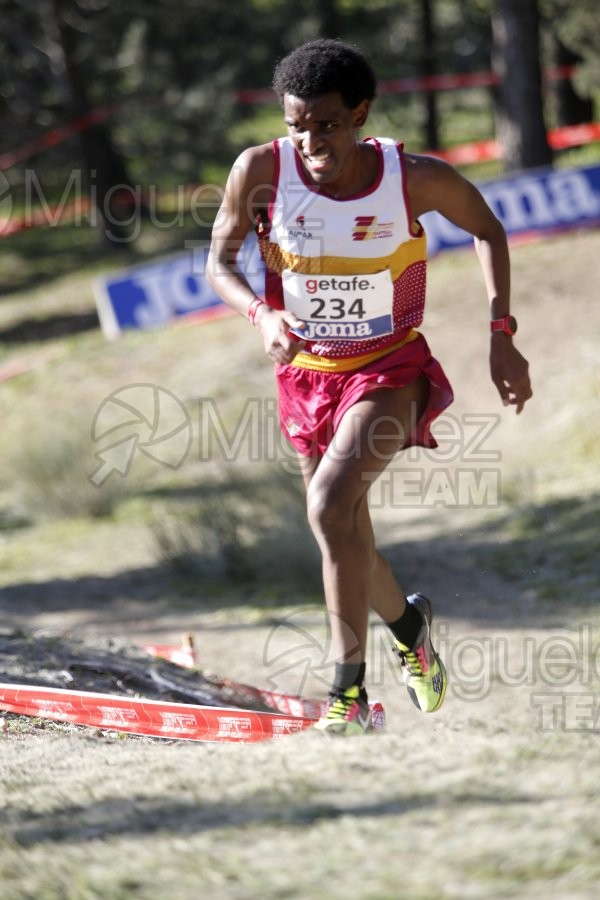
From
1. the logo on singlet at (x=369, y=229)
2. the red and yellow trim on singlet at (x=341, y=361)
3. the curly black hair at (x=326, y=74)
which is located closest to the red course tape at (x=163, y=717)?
the red and yellow trim on singlet at (x=341, y=361)

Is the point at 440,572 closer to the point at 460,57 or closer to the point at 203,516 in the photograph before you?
the point at 203,516

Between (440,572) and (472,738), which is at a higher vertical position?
(472,738)

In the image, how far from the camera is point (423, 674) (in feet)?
13.8

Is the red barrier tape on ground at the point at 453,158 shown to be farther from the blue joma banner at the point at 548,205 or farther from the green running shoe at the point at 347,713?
the green running shoe at the point at 347,713

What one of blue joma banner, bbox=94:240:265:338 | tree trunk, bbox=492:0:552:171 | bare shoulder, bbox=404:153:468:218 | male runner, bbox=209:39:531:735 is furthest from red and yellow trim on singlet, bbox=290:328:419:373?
tree trunk, bbox=492:0:552:171

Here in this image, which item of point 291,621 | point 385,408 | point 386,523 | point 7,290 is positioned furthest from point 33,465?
point 7,290

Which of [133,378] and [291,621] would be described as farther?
[133,378]

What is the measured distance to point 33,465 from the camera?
9.69 meters

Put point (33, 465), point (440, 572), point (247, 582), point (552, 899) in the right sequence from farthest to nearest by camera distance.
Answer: point (33, 465) < point (247, 582) < point (440, 572) < point (552, 899)

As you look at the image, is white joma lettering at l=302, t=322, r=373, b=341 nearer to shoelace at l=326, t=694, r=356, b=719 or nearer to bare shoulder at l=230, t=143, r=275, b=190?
bare shoulder at l=230, t=143, r=275, b=190

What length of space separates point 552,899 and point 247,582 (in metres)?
5.82

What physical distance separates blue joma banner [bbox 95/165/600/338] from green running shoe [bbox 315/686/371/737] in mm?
8031

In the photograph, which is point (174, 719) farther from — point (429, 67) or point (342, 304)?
point (429, 67)

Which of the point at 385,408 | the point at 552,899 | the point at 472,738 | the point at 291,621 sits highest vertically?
the point at 385,408
